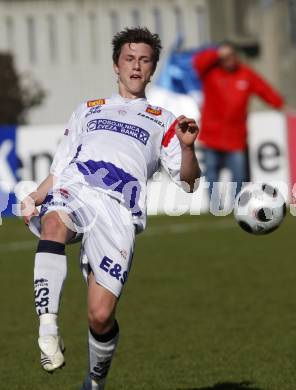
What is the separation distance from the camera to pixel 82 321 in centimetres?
1078

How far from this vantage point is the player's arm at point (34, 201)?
280 inches

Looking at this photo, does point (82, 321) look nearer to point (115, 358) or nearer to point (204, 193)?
point (115, 358)

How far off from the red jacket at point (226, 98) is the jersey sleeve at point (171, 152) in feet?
41.0

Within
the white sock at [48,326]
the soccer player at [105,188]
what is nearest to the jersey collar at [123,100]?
the soccer player at [105,188]

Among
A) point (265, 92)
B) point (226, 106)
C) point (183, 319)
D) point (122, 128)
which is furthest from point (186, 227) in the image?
point (122, 128)

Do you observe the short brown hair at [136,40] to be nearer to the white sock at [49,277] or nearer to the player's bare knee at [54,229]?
the player's bare knee at [54,229]

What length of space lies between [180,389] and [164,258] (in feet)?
24.6

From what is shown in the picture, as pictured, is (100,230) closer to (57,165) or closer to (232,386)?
(57,165)

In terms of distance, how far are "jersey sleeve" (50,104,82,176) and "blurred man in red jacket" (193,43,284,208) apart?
12409 mm

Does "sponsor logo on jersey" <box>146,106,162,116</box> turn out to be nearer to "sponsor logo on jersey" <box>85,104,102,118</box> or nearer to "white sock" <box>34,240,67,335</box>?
"sponsor logo on jersey" <box>85,104,102,118</box>

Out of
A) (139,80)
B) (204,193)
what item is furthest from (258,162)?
(139,80)

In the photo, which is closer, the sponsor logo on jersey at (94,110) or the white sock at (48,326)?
the white sock at (48,326)

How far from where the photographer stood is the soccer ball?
302 inches

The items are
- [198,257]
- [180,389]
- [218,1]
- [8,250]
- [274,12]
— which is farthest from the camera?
[218,1]
